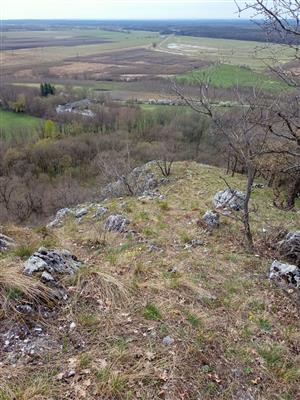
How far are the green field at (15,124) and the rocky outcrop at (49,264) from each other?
47.0m

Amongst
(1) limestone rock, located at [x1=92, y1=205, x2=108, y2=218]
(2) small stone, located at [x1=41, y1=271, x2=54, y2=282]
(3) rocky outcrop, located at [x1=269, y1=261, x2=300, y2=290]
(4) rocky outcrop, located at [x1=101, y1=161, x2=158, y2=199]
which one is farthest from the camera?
(4) rocky outcrop, located at [x1=101, y1=161, x2=158, y2=199]

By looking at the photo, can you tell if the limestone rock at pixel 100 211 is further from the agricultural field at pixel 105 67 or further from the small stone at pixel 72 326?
the agricultural field at pixel 105 67

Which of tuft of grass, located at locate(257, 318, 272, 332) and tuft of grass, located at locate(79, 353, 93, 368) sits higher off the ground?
tuft of grass, located at locate(79, 353, 93, 368)

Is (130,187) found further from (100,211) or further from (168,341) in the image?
(168,341)

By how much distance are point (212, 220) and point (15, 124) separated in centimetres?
5108

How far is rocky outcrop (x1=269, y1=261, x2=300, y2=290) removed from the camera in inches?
245

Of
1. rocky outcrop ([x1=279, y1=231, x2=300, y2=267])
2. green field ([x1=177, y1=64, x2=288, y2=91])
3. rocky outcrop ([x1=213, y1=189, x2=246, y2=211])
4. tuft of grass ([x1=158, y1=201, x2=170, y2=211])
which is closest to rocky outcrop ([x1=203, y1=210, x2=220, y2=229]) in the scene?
rocky outcrop ([x1=213, y1=189, x2=246, y2=211])

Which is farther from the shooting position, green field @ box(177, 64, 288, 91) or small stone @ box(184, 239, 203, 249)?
small stone @ box(184, 239, 203, 249)

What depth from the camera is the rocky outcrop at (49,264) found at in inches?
207

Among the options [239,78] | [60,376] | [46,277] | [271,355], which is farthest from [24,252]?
[239,78]

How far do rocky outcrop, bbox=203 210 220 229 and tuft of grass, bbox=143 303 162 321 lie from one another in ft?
15.7

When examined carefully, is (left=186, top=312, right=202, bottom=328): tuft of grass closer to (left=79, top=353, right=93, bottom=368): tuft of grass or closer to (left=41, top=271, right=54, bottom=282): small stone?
(left=79, top=353, right=93, bottom=368): tuft of grass

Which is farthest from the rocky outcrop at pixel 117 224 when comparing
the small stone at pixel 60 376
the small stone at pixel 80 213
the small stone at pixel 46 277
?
the small stone at pixel 60 376

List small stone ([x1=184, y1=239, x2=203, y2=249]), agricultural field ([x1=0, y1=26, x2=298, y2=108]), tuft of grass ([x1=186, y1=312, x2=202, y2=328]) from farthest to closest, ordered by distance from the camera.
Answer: agricultural field ([x1=0, y1=26, x2=298, y2=108]) < small stone ([x1=184, y1=239, x2=203, y2=249]) < tuft of grass ([x1=186, y1=312, x2=202, y2=328])
